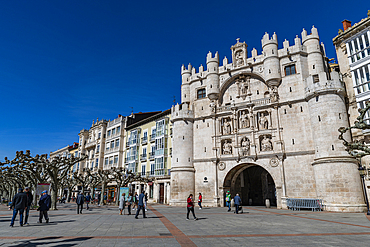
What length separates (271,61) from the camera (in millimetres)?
31766

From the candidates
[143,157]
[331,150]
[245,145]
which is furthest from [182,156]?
[331,150]

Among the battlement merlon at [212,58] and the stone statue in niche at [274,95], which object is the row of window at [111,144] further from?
the stone statue in niche at [274,95]

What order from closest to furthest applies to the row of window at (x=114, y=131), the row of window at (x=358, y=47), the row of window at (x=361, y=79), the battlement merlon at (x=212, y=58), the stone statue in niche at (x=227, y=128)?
the row of window at (x=361, y=79) < the row of window at (x=358, y=47) < the stone statue in niche at (x=227, y=128) < the battlement merlon at (x=212, y=58) < the row of window at (x=114, y=131)

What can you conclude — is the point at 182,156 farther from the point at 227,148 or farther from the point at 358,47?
the point at 358,47

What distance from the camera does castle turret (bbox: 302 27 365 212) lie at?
23844 mm

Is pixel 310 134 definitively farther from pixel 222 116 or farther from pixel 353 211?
pixel 222 116

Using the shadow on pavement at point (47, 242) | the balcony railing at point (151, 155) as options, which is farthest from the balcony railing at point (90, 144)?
the shadow on pavement at point (47, 242)

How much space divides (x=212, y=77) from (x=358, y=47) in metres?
17.4

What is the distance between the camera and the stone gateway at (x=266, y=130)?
84.1 feet

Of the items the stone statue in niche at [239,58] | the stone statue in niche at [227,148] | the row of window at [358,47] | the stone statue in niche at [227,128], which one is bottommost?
the stone statue in niche at [227,148]

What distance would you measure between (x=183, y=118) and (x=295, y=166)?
16.0 metres

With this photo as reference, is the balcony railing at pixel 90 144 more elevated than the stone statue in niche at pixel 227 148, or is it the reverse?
the balcony railing at pixel 90 144

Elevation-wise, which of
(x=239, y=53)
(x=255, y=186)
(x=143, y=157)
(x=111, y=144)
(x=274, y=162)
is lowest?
(x=255, y=186)

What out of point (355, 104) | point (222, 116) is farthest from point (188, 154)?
point (355, 104)
